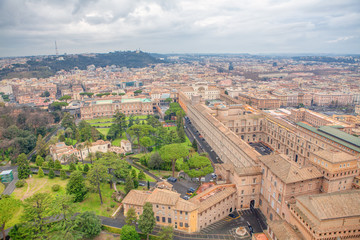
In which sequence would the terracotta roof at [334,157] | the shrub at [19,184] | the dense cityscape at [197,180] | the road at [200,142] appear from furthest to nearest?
the road at [200,142] < the shrub at [19,184] < the terracotta roof at [334,157] < the dense cityscape at [197,180]

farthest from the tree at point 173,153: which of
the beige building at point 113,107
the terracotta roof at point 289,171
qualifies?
the beige building at point 113,107

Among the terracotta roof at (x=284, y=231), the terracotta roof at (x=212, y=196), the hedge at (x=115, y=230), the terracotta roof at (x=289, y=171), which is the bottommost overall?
the hedge at (x=115, y=230)

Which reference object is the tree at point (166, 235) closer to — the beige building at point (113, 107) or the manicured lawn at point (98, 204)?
the manicured lawn at point (98, 204)

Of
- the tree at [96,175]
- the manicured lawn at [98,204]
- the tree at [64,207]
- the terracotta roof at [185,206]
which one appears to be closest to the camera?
the tree at [64,207]

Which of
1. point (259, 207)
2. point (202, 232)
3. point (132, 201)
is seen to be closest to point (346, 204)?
point (259, 207)

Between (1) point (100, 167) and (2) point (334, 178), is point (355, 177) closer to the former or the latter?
(2) point (334, 178)

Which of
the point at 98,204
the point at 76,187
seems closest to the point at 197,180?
the point at 98,204
